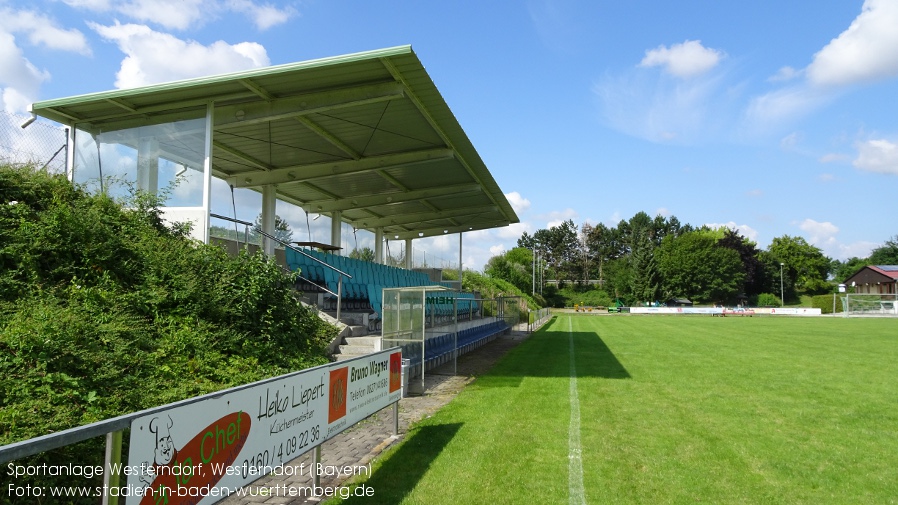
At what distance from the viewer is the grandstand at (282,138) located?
35.6ft

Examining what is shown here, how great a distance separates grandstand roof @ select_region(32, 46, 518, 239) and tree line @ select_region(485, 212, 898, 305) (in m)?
48.3

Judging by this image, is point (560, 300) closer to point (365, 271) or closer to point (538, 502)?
point (365, 271)

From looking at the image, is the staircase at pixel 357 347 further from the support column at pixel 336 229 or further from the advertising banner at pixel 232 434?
the support column at pixel 336 229

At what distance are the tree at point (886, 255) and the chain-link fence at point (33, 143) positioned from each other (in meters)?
139

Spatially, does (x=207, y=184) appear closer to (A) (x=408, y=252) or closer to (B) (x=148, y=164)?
(B) (x=148, y=164)

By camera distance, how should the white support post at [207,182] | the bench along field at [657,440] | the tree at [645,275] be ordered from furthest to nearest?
the tree at [645,275]
the white support post at [207,182]
the bench along field at [657,440]

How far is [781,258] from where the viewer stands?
9862 cm

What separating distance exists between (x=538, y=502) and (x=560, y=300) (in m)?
92.8

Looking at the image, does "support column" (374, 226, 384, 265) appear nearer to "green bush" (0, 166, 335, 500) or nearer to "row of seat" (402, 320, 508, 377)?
"row of seat" (402, 320, 508, 377)

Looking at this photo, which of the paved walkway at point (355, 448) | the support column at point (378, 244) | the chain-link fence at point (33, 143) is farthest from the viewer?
the support column at point (378, 244)

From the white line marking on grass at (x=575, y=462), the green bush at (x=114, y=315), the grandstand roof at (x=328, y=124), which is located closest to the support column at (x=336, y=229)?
the grandstand roof at (x=328, y=124)

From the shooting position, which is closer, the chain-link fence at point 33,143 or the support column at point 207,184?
the chain-link fence at point 33,143

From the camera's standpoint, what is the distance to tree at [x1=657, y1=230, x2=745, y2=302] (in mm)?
83562

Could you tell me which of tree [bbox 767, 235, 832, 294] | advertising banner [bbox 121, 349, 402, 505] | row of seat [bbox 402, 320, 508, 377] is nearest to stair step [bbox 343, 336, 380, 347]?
row of seat [bbox 402, 320, 508, 377]
